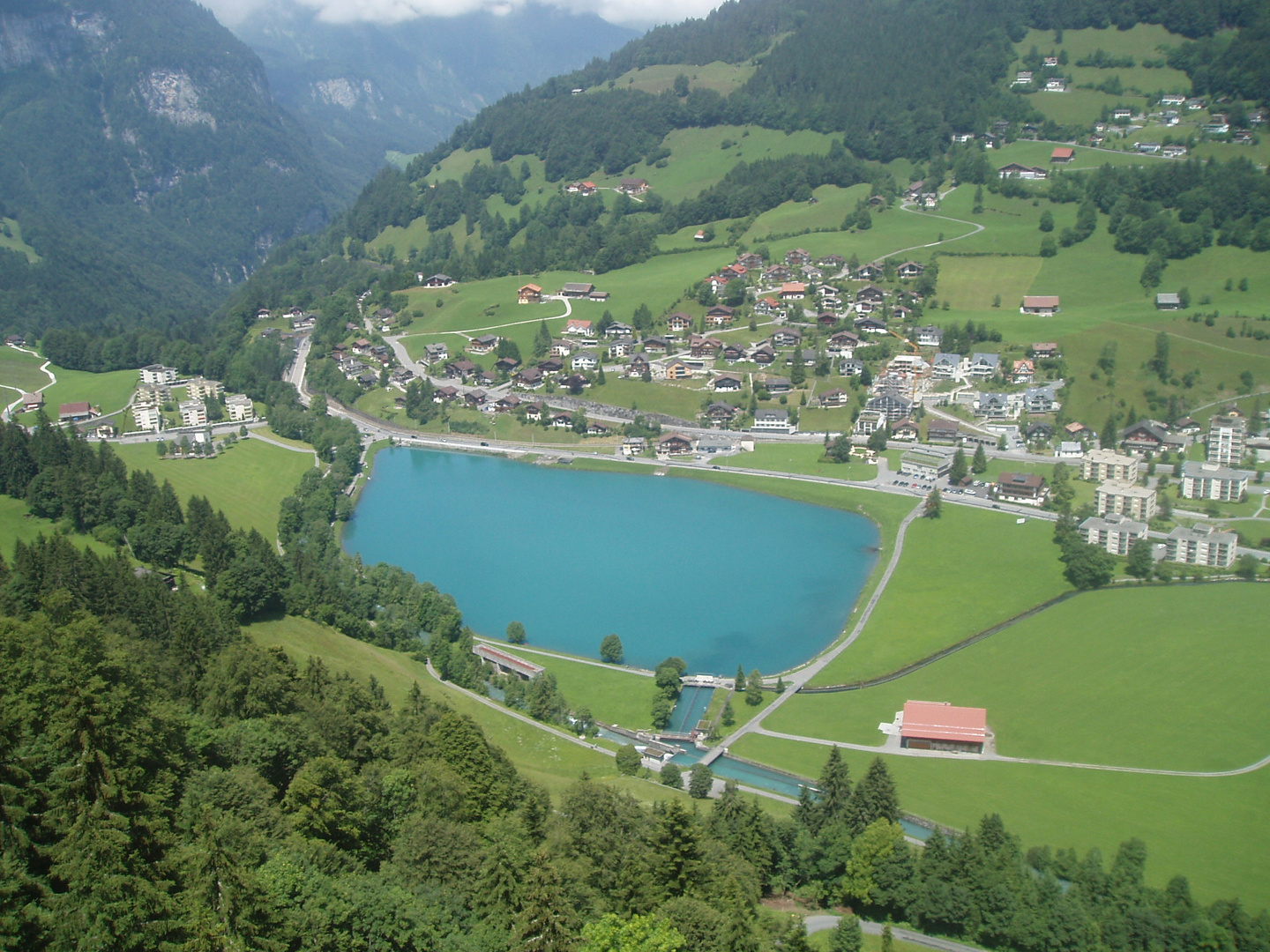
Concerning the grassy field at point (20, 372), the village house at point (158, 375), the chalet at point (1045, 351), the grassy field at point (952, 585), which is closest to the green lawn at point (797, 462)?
the grassy field at point (952, 585)

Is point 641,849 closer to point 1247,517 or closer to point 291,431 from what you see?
point 1247,517

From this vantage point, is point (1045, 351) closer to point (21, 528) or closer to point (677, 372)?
point (677, 372)

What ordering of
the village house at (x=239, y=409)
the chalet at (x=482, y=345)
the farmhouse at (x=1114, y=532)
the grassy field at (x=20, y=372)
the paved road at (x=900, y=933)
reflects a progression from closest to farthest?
the paved road at (x=900, y=933), the farmhouse at (x=1114, y=532), the village house at (x=239, y=409), the grassy field at (x=20, y=372), the chalet at (x=482, y=345)

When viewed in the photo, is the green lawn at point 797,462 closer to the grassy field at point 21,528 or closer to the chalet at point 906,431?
the chalet at point 906,431

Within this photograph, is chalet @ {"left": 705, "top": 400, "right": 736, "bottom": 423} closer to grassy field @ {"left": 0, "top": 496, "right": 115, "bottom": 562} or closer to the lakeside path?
the lakeside path

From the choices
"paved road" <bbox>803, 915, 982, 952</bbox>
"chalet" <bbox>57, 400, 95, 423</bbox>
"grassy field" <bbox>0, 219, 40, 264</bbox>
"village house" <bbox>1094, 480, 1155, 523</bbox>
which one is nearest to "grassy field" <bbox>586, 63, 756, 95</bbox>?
"grassy field" <bbox>0, 219, 40, 264</bbox>

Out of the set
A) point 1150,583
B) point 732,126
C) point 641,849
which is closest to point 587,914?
point 641,849
